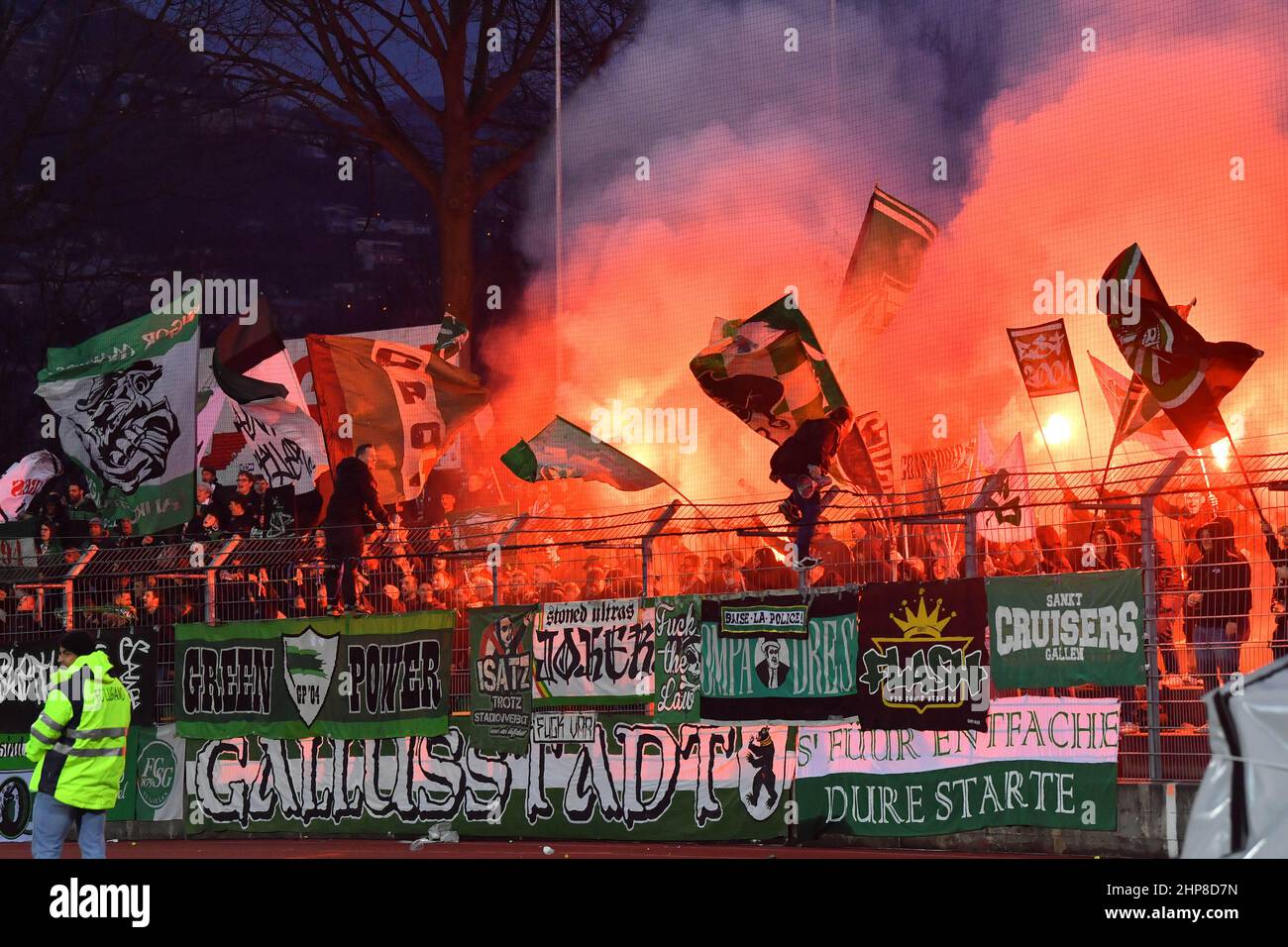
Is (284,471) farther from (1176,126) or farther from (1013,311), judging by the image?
(1176,126)

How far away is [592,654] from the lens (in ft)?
48.3

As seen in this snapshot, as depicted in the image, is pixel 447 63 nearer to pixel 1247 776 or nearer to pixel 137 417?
pixel 137 417

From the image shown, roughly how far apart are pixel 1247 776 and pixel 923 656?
7387 mm

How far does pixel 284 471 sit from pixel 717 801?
10.6 metres

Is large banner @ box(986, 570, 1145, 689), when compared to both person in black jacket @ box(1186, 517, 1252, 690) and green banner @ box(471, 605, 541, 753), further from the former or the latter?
green banner @ box(471, 605, 541, 753)

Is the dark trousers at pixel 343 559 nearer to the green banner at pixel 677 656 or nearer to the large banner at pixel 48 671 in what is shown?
the large banner at pixel 48 671

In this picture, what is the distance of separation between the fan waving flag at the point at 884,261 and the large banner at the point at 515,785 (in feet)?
32.4

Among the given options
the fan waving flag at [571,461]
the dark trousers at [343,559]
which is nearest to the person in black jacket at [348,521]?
the dark trousers at [343,559]

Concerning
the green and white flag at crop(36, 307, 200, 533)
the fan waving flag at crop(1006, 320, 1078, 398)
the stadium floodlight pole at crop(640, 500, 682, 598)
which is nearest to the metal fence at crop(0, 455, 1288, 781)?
the stadium floodlight pole at crop(640, 500, 682, 598)

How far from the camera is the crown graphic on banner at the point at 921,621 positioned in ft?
41.8

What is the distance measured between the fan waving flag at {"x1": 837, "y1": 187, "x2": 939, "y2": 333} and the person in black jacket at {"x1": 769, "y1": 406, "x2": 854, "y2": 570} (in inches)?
308

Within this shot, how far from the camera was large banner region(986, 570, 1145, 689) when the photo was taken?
38.7 feet

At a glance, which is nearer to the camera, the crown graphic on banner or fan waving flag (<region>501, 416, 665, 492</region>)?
the crown graphic on banner
